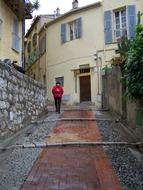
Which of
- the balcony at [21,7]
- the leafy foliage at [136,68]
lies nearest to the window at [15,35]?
the balcony at [21,7]

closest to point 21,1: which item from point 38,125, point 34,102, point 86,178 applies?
point 34,102

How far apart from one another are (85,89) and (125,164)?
1487 centimetres

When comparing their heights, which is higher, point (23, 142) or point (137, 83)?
point (137, 83)

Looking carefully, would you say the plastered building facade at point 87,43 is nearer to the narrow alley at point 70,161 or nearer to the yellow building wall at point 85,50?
the yellow building wall at point 85,50

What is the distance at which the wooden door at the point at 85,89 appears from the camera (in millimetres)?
21688

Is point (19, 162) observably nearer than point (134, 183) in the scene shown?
No

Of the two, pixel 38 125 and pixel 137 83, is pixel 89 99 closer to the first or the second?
pixel 38 125

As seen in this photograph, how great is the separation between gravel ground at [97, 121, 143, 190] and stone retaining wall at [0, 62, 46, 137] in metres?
2.62

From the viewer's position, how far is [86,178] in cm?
607

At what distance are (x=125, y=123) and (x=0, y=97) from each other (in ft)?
16.6

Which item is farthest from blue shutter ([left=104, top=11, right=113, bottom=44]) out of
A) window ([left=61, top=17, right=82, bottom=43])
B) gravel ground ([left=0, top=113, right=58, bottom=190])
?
gravel ground ([left=0, top=113, right=58, bottom=190])

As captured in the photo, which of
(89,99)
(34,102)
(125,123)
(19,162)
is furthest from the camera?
(89,99)

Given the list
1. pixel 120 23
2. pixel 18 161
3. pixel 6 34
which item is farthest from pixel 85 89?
pixel 18 161

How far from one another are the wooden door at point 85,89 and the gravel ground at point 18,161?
11.2 meters
